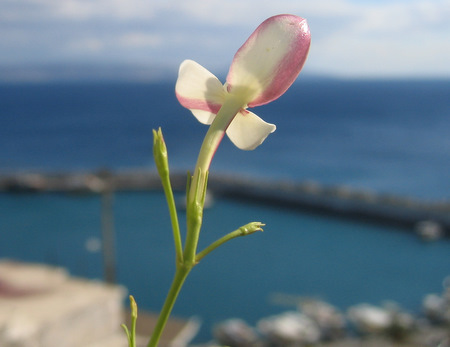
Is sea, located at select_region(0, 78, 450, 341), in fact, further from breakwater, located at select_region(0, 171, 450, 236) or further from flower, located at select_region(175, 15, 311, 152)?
flower, located at select_region(175, 15, 311, 152)

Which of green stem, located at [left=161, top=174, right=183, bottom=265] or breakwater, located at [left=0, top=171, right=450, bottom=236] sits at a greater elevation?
green stem, located at [left=161, top=174, right=183, bottom=265]

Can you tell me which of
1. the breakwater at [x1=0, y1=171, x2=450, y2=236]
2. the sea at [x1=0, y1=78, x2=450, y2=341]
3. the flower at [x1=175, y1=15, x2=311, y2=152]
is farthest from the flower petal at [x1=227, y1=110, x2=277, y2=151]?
the breakwater at [x1=0, y1=171, x2=450, y2=236]

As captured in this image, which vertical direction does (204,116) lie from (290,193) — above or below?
above

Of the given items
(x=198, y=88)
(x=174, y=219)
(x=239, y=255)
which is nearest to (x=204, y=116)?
(x=198, y=88)

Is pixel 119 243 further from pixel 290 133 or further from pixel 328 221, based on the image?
pixel 290 133

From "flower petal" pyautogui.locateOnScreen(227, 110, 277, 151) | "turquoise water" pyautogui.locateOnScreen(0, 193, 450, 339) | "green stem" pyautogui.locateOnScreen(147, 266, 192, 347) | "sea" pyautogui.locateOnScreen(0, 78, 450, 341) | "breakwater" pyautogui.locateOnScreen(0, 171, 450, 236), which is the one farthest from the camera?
"breakwater" pyautogui.locateOnScreen(0, 171, 450, 236)

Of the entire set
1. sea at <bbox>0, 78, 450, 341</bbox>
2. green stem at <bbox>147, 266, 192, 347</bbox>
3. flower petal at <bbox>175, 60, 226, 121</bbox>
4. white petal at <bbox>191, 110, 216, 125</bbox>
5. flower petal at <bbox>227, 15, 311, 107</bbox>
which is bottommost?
sea at <bbox>0, 78, 450, 341</bbox>

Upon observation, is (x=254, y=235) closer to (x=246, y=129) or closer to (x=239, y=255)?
(x=239, y=255)
